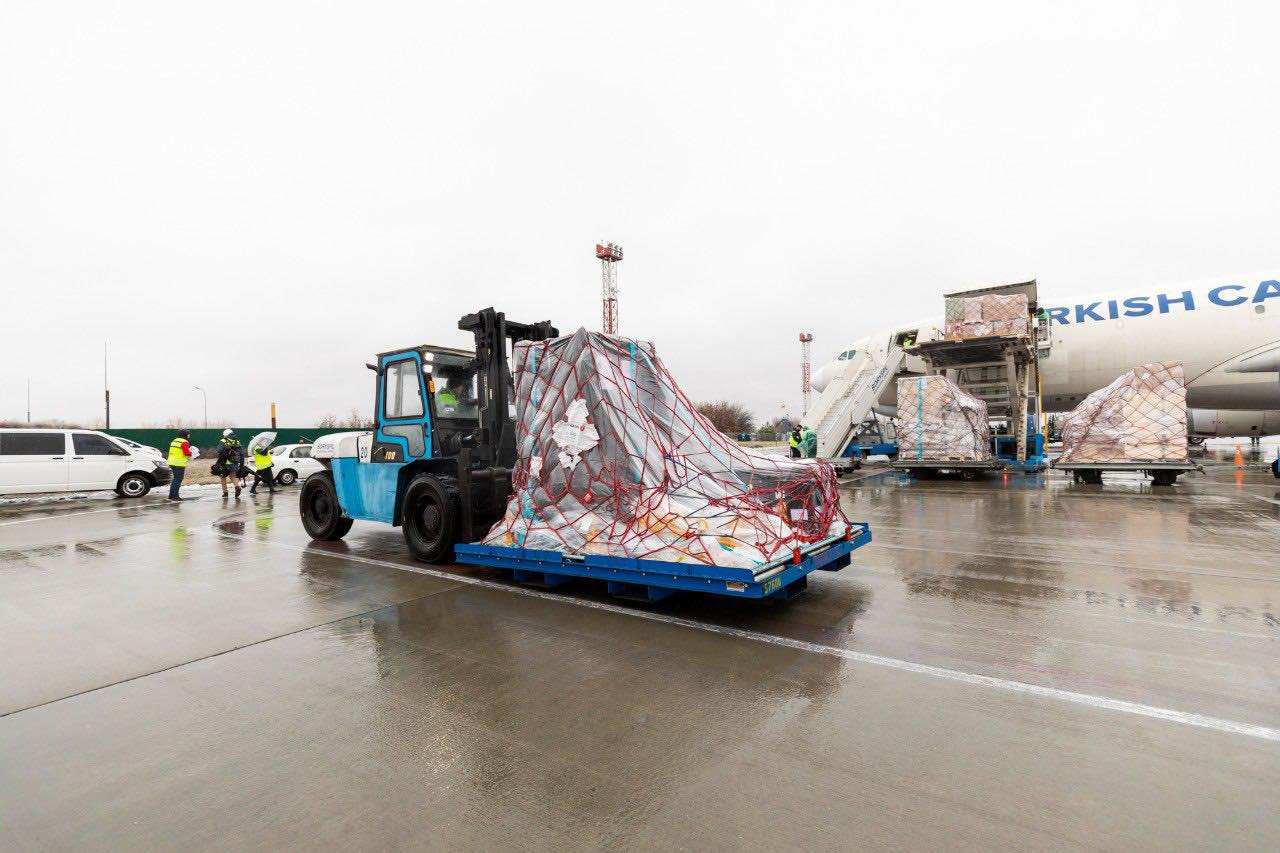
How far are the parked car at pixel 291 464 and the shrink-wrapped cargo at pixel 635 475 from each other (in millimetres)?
17077

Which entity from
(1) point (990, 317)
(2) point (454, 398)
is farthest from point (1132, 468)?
(2) point (454, 398)

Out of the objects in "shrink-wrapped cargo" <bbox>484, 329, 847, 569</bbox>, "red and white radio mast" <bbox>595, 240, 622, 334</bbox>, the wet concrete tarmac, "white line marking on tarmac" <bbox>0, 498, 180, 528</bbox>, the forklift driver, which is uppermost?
"red and white radio mast" <bbox>595, 240, 622, 334</bbox>

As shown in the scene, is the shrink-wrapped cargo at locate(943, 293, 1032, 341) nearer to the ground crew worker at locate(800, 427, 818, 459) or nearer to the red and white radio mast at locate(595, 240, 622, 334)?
the ground crew worker at locate(800, 427, 818, 459)

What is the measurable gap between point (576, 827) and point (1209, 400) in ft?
75.8

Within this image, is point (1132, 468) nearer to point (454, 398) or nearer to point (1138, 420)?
point (1138, 420)

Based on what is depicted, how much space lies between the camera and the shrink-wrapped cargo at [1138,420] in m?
13.3

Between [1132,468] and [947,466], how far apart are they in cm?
373

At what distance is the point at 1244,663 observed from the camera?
353 centimetres

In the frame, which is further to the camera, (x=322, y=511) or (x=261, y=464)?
(x=261, y=464)

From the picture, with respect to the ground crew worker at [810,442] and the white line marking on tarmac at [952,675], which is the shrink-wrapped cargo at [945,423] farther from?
the white line marking on tarmac at [952,675]

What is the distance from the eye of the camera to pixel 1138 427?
13.6m

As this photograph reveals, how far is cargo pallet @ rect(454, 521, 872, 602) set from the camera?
13.7 feet

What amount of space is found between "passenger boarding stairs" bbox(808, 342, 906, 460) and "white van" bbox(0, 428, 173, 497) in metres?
18.4

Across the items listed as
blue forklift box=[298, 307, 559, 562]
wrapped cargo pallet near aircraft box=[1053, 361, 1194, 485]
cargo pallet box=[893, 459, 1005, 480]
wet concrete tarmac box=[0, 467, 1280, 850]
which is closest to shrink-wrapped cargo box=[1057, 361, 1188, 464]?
wrapped cargo pallet near aircraft box=[1053, 361, 1194, 485]
